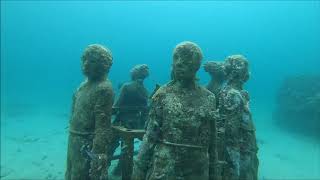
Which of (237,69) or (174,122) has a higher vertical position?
(237,69)

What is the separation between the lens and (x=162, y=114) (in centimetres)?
450

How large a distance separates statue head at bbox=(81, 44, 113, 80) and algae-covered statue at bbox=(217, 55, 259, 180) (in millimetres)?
2371

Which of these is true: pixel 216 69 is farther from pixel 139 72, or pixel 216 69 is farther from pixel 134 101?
pixel 134 101

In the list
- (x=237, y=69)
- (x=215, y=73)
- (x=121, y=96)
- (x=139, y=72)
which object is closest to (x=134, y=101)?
(x=121, y=96)

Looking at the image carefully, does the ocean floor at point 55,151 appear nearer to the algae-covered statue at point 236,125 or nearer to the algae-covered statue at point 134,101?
the algae-covered statue at point 134,101

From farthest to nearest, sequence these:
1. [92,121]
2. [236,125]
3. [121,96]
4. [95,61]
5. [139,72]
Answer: [139,72] < [121,96] < [236,125] < [95,61] < [92,121]

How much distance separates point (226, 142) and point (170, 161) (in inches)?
97.6

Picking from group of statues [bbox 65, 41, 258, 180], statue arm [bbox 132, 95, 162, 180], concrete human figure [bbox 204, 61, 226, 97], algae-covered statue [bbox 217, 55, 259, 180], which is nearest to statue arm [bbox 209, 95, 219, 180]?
group of statues [bbox 65, 41, 258, 180]

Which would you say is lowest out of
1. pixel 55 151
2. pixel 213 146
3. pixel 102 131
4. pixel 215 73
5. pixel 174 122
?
pixel 55 151

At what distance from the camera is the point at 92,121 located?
576 centimetres

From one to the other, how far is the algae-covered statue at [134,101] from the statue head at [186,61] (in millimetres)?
4093

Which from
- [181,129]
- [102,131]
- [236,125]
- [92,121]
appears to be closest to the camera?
[181,129]

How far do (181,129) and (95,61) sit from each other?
222 cm

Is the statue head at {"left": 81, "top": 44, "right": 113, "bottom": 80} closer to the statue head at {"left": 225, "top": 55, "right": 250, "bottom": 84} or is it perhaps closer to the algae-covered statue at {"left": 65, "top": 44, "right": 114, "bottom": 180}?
the algae-covered statue at {"left": 65, "top": 44, "right": 114, "bottom": 180}
